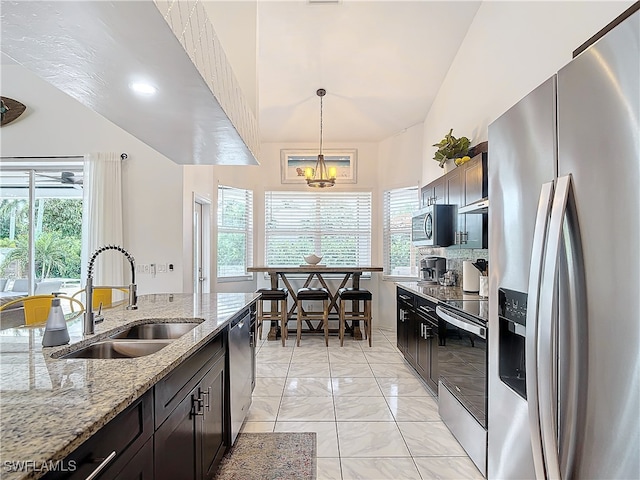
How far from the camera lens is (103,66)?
1.59 metres

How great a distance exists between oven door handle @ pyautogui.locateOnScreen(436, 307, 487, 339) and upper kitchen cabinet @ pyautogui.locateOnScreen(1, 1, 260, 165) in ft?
6.52

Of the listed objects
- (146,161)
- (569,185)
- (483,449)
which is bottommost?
(483,449)

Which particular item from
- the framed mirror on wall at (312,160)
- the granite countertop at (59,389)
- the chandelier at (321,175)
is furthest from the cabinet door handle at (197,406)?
the framed mirror on wall at (312,160)

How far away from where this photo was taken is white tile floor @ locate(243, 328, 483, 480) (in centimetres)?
230

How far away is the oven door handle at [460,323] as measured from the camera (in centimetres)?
205

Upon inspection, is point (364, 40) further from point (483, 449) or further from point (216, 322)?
point (483, 449)

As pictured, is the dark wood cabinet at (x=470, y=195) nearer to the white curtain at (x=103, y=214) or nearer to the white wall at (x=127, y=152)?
the white wall at (x=127, y=152)

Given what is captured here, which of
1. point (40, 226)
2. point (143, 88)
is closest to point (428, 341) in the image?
point (143, 88)

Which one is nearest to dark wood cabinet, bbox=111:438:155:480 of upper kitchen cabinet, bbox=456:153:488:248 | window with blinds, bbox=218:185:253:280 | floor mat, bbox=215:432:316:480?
floor mat, bbox=215:432:316:480

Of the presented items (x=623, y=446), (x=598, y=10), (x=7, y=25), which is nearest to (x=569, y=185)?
(x=623, y=446)

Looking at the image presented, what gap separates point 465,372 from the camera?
7.75ft

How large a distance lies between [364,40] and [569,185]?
3681 mm

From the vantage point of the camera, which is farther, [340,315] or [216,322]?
[340,315]

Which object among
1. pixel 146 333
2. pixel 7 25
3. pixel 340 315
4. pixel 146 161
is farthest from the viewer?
pixel 340 315
